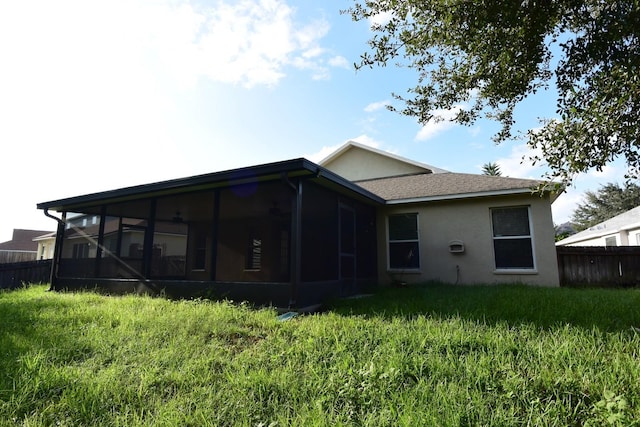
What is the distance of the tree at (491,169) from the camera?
120ft

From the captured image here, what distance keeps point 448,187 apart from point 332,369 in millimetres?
7410

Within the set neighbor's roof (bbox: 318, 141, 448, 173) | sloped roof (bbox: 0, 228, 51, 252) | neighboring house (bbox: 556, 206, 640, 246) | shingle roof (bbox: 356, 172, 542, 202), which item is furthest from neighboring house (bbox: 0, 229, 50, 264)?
neighboring house (bbox: 556, 206, 640, 246)

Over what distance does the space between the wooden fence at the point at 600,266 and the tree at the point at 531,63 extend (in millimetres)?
5909

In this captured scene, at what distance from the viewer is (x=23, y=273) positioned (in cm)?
1102

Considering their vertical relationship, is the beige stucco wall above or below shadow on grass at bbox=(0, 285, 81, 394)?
above

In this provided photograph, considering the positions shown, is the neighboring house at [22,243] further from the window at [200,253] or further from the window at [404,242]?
the window at [404,242]

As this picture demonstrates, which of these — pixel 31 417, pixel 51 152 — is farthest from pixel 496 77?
pixel 51 152

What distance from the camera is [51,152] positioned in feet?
27.5

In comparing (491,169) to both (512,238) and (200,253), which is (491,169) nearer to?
(512,238)

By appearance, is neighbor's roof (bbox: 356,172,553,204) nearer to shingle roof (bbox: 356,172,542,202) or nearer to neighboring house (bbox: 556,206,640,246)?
shingle roof (bbox: 356,172,542,202)

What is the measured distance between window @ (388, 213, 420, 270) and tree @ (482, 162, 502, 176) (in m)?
31.8

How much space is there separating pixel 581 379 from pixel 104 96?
26.7 ft

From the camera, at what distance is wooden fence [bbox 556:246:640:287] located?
8969mm

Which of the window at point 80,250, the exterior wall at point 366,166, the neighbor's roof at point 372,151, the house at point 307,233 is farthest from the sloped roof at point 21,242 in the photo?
the exterior wall at point 366,166
